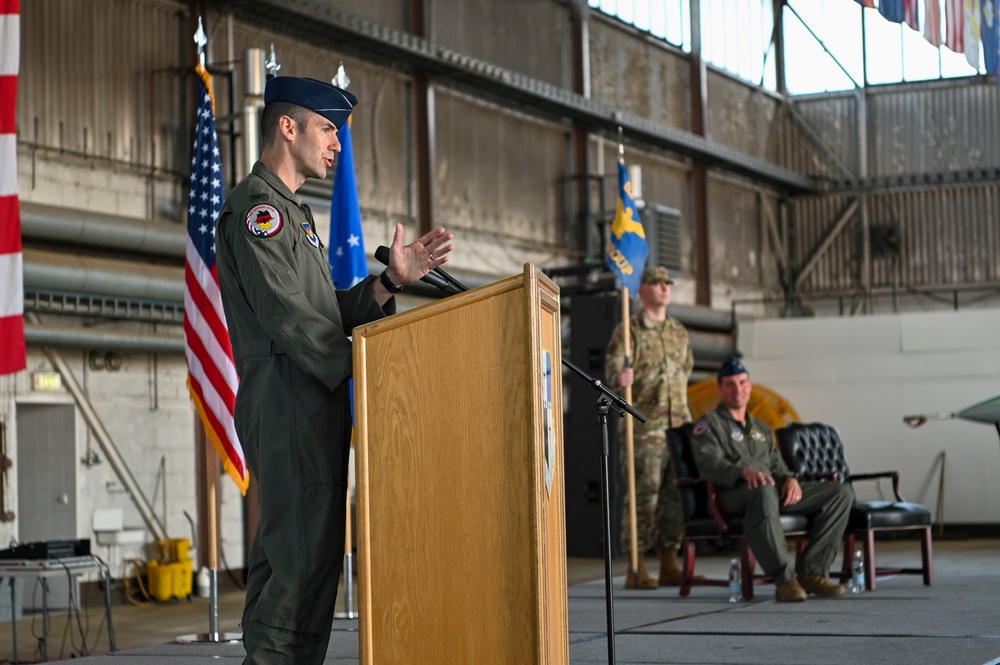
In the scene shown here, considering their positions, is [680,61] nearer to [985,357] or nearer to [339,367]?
[985,357]

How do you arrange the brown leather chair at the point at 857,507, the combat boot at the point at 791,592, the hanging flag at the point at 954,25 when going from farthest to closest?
1. the hanging flag at the point at 954,25
2. the brown leather chair at the point at 857,507
3. the combat boot at the point at 791,592

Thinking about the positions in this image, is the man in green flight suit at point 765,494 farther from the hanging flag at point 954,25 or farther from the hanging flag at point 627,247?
the hanging flag at point 954,25

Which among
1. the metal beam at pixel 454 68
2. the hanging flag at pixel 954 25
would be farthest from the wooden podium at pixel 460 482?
the metal beam at pixel 454 68

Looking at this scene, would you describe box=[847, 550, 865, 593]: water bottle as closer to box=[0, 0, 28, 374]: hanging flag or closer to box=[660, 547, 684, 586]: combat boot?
box=[660, 547, 684, 586]: combat boot

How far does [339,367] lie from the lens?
8.24ft

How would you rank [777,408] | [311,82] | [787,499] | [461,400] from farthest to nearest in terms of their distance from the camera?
[777,408] → [787,499] → [311,82] → [461,400]

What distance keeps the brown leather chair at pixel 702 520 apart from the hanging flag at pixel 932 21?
251 centimetres

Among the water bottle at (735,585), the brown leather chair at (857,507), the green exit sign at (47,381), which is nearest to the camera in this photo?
the water bottle at (735,585)

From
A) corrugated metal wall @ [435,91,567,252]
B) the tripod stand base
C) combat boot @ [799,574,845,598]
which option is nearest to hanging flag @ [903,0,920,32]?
combat boot @ [799,574,845,598]

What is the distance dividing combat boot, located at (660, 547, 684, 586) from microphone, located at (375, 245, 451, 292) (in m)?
4.87

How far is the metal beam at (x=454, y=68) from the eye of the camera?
31.7 ft

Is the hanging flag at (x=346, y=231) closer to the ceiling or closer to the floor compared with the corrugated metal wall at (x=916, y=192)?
closer to the floor

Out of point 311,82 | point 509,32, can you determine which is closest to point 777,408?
point 509,32

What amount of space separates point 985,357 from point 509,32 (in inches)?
212
